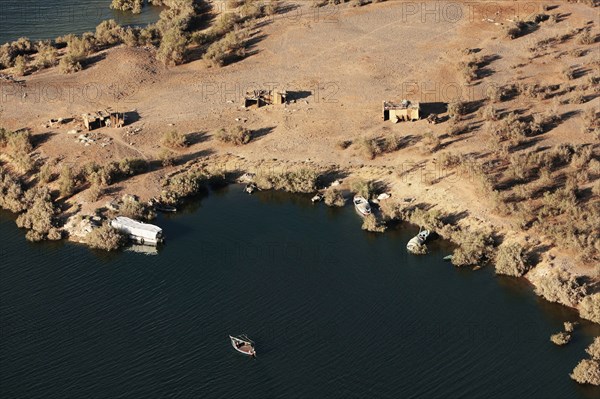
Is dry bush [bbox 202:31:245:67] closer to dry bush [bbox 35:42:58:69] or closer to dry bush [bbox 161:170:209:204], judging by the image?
dry bush [bbox 35:42:58:69]

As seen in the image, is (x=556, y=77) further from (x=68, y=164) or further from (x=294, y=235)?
(x=68, y=164)

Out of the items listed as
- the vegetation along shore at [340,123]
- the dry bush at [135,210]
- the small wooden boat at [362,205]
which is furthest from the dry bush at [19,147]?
the small wooden boat at [362,205]

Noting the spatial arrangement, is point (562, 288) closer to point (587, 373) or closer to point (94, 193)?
point (587, 373)

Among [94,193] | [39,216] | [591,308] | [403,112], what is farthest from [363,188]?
[39,216]

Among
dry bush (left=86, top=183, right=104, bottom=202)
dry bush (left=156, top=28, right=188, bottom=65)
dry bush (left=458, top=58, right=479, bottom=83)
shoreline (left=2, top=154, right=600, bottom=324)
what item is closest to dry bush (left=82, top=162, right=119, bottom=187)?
dry bush (left=86, top=183, right=104, bottom=202)

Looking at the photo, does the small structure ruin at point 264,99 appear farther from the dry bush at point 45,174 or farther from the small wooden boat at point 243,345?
the small wooden boat at point 243,345

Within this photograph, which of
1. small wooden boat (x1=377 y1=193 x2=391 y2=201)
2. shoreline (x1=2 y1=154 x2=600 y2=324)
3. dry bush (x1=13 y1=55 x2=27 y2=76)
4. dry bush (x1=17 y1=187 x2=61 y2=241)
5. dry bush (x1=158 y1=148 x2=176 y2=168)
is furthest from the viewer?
dry bush (x1=13 y1=55 x2=27 y2=76)
